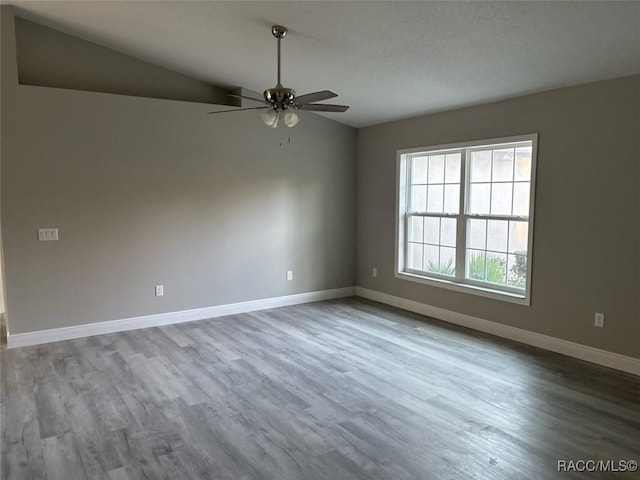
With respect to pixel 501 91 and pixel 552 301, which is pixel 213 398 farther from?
pixel 501 91

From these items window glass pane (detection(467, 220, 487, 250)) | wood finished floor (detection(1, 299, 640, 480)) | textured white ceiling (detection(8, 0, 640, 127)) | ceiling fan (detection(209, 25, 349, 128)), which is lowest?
wood finished floor (detection(1, 299, 640, 480))

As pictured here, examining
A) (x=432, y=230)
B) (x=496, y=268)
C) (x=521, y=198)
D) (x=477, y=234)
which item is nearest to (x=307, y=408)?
(x=496, y=268)

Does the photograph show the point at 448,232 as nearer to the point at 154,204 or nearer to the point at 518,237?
the point at 518,237

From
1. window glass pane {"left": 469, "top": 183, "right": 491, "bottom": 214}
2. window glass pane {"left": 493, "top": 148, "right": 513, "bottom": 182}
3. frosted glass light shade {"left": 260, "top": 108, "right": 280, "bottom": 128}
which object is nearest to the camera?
frosted glass light shade {"left": 260, "top": 108, "right": 280, "bottom": 128}

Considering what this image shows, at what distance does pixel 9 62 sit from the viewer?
4.08 meters

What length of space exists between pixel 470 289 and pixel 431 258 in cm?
77

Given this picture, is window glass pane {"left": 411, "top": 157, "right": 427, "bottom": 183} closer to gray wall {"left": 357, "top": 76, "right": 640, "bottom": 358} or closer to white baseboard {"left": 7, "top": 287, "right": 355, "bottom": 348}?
gray wall {"left": 357, "top": 76, "right": 640, "bottom": 358}

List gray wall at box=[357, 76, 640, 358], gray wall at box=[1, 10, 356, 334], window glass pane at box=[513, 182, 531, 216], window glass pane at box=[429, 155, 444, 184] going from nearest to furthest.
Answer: gray wall at box=[357, 76, 640, 358], gray wall at box=[1, 10, 356, 334], window glass pane at box=[513, 182, 531, 216], window glass pane at box=[429, 155, 444, 184]

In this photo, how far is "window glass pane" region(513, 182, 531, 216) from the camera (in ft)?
14.5

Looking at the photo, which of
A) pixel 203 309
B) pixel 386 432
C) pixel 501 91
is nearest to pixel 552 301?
pixel 501 91

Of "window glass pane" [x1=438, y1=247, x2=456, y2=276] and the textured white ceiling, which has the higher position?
the textured white ceiling

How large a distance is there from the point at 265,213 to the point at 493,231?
9.18ft

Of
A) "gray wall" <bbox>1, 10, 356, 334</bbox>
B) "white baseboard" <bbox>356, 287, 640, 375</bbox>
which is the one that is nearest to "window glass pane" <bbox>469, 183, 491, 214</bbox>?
"white baseboard" <bbox>356, 287, 640, 375</bbox>

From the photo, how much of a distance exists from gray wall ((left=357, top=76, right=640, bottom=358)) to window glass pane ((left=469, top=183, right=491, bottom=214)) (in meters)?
0.55
